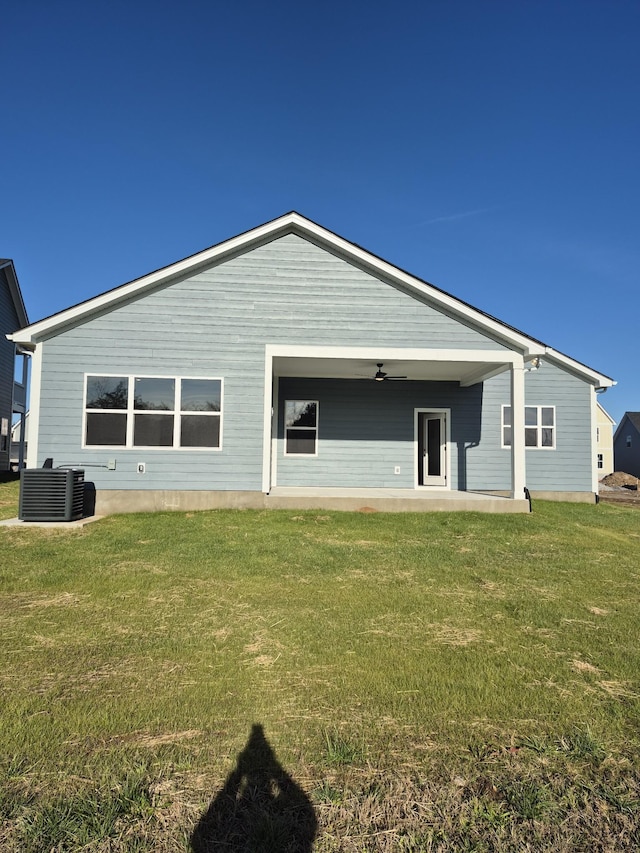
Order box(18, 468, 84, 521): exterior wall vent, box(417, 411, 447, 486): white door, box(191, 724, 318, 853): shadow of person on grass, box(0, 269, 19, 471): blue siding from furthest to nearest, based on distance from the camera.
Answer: box(0, 269, 19, 471): blue siding
box(417, 411, 447, 486): white door
box(18, 468, 84, 521): exterior wall vent
box(191, 724, 318, 853): shadow of person on grass

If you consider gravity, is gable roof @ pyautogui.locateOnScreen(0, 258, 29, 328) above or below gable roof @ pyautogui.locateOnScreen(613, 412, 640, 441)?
above

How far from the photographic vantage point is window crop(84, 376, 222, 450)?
1021 centimetres

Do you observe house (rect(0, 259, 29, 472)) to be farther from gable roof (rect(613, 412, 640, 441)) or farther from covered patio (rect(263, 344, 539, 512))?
gable roof (rect(613, 412, 640, 441))

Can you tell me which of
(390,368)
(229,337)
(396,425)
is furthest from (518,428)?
(229,337)

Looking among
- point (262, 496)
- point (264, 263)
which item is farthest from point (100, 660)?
point (264, 263)

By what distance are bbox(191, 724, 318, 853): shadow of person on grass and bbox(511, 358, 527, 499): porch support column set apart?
975cm

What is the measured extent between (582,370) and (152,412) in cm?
1184

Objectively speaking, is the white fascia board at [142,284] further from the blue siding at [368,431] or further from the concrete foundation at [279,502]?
the blue siding at [368,431]

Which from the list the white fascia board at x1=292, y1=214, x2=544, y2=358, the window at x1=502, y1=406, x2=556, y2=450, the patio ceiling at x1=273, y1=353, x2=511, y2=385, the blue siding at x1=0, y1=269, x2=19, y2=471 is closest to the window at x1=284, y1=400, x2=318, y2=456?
the patio ceiling at x1=273, y1=353, x2=511, y2=385

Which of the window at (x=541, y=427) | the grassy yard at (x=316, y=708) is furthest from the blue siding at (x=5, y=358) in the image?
the window at (x=541, y=427)

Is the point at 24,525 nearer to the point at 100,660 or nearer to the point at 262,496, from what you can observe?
the point at 262,496

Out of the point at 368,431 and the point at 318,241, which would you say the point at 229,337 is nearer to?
the point at 318,241

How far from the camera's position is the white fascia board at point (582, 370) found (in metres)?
13.8

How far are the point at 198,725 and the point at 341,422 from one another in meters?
10.6
